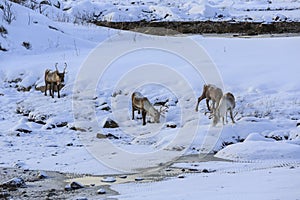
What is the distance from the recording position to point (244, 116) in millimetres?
11609

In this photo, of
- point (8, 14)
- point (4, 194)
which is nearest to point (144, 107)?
point (4, 194)

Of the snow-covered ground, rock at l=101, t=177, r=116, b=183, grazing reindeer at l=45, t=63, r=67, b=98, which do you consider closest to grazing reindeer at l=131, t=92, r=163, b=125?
the snow-covered ground

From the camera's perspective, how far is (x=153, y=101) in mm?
12867

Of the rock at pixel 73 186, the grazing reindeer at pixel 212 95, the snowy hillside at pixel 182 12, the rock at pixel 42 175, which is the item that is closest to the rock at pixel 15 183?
the rock at pixel 42 175

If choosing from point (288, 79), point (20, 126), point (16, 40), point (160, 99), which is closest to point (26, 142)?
point (20, 126)

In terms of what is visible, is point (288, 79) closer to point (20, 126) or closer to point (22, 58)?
point (20, 126)

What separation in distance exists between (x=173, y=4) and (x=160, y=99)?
125 ft

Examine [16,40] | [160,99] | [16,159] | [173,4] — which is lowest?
[16,159]

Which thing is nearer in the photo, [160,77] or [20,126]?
[20,126]

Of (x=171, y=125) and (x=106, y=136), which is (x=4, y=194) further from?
(x=171, y=125)

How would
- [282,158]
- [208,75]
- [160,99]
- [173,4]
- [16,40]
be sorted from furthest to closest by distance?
[173,4] < [16,40] < [208,75] < [160,99] < [282,158]

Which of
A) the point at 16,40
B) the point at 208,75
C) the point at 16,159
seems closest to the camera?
the point at 16,159

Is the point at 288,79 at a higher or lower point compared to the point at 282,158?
higher

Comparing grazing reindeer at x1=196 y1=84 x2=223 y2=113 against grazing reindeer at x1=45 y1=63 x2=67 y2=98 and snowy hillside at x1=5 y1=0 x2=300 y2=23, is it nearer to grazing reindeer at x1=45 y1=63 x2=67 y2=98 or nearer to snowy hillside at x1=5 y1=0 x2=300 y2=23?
grazing reindeer at x1=45 y1=63 x2=67 y2=98
